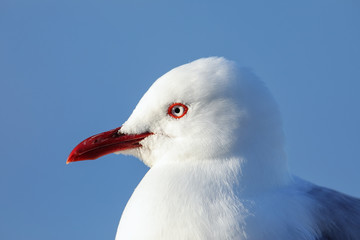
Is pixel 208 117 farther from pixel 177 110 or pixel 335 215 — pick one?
pixel 335 215

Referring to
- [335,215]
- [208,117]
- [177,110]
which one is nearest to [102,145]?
[177,110]

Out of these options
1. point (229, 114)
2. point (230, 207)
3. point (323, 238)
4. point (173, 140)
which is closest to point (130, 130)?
point (173, 140)

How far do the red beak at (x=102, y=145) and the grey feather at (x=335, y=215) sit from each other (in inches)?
39.5

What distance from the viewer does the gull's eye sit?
2750mm

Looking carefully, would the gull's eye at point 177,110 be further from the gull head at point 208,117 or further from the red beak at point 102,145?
the red beak at point 102,145

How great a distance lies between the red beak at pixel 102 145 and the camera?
2.95 m

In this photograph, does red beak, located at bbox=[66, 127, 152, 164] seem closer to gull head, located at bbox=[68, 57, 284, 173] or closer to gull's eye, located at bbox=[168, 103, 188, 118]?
gull head, located at bbox=[68, 57, 284, 173]

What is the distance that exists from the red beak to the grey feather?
39.5 inches

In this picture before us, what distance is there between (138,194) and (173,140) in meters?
0.33

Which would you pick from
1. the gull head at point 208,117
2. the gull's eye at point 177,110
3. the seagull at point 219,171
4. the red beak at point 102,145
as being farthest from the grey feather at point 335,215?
the red beak at point 102,145

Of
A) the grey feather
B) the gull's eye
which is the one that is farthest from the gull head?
the grey feather

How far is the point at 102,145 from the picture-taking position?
2.98 m

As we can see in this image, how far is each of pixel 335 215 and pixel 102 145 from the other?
4.26ft

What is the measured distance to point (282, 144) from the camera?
108 inches
